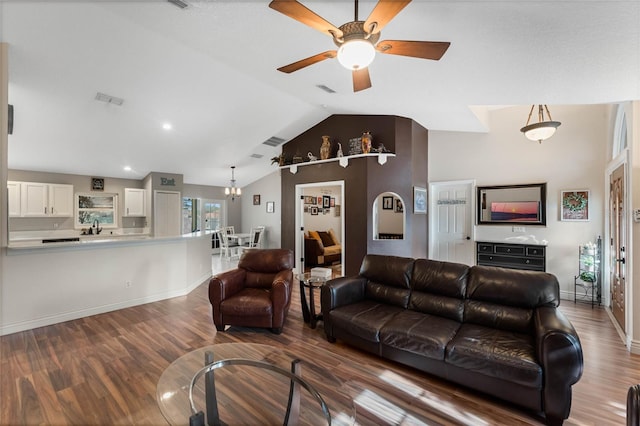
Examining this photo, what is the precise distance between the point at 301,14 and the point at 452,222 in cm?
498

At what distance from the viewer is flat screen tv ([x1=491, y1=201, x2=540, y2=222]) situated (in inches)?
190

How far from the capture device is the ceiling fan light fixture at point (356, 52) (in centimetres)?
179

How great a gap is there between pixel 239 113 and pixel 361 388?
15.5ft

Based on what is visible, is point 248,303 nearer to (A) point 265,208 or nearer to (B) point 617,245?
(B) point 617,245

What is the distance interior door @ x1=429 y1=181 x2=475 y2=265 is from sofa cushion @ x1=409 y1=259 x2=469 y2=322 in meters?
2.94

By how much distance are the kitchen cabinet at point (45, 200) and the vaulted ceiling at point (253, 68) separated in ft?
1.57

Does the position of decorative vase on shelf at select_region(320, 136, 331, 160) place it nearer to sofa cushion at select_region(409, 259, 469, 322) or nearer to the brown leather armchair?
the brown leather armchair

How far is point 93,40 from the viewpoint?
3102mm

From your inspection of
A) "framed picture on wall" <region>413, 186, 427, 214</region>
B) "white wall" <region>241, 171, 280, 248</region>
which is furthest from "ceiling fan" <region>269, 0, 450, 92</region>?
"white wall" <region>241, 171, 280, 248</region>

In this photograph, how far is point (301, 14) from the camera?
1718 mm

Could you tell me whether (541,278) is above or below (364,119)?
below

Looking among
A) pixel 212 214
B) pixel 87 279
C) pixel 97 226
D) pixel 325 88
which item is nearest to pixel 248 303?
pixel 87 279

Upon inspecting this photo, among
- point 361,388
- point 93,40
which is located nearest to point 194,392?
point 361,388

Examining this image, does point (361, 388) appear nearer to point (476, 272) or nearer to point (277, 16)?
point (476, 272)
